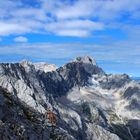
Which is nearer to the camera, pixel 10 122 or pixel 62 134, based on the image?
pixel 10 122

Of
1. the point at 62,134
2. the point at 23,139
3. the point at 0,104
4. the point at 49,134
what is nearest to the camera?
the point at 23,139

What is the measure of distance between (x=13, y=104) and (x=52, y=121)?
5020 mm

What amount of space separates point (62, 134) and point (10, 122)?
23.8 feet

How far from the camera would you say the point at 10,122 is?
30031 millimetres

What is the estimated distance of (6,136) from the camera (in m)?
27.1

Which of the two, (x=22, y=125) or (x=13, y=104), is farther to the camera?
(x=13, y=104)

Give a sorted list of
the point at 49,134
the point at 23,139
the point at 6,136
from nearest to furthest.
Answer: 1. the point at 6,136
2. the point at 23,139
3. the point at 49,134

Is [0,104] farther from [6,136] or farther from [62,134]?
→ [62,134]

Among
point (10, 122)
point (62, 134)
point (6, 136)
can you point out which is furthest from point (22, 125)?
point (62, 134)

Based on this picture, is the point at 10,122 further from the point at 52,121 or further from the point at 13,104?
the point at 52,121

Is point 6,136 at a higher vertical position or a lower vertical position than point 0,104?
lower

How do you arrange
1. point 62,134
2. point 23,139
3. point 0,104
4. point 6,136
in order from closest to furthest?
1. point 6,136
2. point 23,139
3. point 0,104
4. point 62,134

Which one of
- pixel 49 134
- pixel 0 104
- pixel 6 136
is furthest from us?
pixel 49 134

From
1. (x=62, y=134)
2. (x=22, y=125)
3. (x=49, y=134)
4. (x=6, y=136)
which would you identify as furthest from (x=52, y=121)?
(x=6, y=136)
